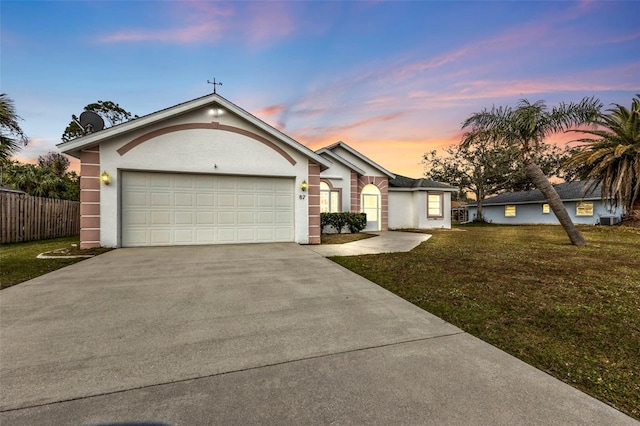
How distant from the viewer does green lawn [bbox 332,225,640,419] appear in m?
2.17

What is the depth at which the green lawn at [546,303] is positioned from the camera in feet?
7.13

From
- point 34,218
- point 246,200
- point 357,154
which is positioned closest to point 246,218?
point 246,200

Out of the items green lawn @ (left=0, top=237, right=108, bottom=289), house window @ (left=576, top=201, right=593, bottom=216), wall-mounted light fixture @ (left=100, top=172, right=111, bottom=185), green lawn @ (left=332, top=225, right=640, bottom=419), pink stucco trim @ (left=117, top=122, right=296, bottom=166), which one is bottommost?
green lawn @ (left=332, top=225, right=640, bottom=419)

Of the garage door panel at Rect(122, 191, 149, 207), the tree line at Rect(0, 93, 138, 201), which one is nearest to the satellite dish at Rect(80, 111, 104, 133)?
the tree line at Rect(0, 93, 138, 201)

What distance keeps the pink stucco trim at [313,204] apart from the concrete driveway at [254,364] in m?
5.57

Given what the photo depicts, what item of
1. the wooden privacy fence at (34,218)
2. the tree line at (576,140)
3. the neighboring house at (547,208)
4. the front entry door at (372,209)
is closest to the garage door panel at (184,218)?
the wooden privacy fence at (34,218)

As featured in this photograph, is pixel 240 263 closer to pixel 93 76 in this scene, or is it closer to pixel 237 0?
pixel 237 0

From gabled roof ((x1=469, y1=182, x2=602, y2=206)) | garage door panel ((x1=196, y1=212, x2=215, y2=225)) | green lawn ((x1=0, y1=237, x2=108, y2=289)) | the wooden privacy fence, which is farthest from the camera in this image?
gabled roof ((x1=469, y1=182, x2=602, y2=206))

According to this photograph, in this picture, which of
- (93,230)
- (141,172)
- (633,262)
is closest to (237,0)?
(141,172)

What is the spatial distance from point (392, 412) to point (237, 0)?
12.8 meters

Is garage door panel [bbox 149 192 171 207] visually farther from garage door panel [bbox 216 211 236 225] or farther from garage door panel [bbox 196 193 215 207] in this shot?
garage door panel [bbox 216 211 236 225]

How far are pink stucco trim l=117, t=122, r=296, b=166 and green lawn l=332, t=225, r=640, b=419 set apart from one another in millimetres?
4668

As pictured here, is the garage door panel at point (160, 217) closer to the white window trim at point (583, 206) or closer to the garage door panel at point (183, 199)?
the garage door panel at point (183, 199)

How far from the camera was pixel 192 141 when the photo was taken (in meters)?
8.59
